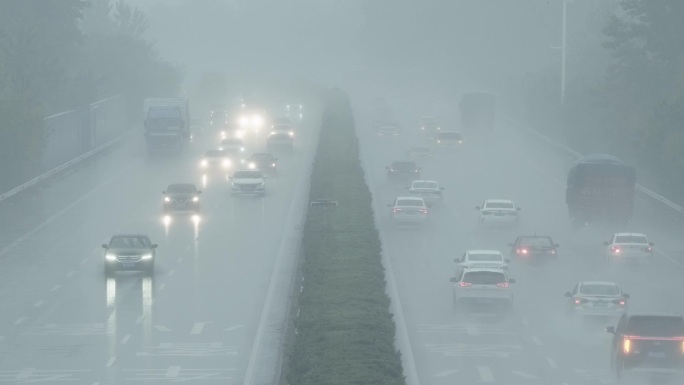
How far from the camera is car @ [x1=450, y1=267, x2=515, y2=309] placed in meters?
39.4

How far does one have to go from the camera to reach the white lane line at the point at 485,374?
30.2 meters

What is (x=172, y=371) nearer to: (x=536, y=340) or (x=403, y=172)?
(x=536, y=340)

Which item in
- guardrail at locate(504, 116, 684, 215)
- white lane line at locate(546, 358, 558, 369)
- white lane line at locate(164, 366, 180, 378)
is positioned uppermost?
white lane line at locate(546, 358, 558, 369)

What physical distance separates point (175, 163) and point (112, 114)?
94.9 feet

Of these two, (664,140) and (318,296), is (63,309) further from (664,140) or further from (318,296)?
(664,140)

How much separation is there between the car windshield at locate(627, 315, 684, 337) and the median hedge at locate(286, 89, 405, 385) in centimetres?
486

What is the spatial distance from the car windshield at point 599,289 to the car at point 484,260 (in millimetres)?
5789

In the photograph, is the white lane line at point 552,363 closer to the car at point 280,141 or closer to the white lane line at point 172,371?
the white lane line at point 172,371

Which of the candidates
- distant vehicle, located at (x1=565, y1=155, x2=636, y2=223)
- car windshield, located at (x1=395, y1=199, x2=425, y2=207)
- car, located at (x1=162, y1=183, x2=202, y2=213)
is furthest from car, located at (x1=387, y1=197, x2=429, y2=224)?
car, located at (x1=162, y1=183, x2=202, y2=213)

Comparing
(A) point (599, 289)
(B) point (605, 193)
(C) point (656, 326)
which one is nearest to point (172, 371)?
(C) point (656, 326)

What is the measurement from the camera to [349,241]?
47.4 metres

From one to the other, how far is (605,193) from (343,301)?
29066 mm

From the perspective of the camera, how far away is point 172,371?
31.2 meters

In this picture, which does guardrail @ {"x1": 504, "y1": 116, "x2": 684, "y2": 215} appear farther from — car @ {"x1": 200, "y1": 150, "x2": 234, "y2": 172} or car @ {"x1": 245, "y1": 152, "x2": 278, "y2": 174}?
car @ {"x1": 200, "y1": 150, "x2": 234, "y2": 172}
